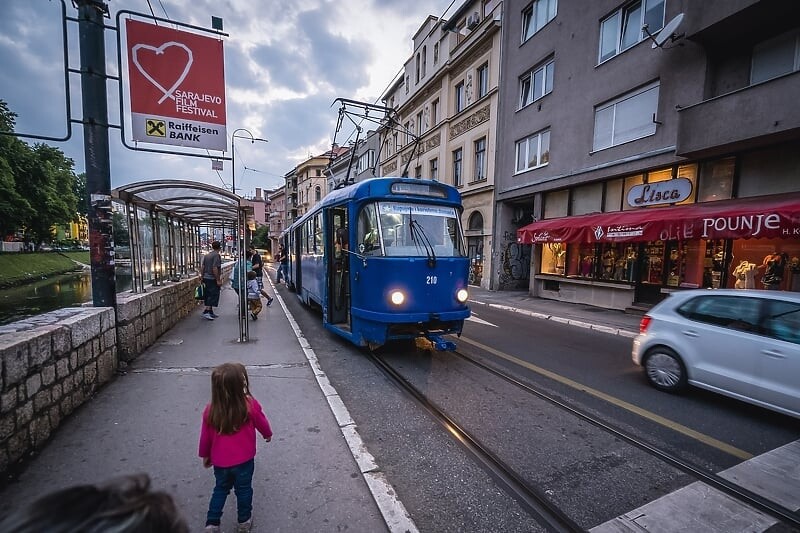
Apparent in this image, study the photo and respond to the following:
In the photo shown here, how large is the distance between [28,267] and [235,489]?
140ft

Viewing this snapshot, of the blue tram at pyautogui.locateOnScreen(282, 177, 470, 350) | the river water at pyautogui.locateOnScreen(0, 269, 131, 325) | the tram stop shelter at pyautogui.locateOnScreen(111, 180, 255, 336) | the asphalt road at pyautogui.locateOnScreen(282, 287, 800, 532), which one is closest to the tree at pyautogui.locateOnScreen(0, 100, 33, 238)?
the river water at pyautogui.locateOnScreen(0, 269, 131, 325)

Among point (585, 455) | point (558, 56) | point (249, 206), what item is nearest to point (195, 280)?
point (249, 206)

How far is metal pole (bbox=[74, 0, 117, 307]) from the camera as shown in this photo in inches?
201

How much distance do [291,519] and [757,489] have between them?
12.9 ft

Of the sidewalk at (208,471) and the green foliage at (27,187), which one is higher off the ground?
the green foliage at (27,187)

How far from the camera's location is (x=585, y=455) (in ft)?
12.1

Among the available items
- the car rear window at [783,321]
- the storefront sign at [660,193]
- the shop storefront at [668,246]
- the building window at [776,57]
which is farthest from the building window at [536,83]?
the car rear window at [783,321]

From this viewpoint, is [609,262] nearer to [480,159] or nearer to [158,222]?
[480,159]

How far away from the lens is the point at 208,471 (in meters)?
3.28

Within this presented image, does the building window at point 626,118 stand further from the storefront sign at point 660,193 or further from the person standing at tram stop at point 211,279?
Result: the person standing at tram stop at point 211,279

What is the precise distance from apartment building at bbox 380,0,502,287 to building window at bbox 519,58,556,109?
1.68 meters

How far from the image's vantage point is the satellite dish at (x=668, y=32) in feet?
32.5

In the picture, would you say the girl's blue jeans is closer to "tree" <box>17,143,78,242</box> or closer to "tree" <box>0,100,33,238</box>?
"tree" <box>0,100,33,238</box>

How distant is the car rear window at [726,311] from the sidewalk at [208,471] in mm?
4853
